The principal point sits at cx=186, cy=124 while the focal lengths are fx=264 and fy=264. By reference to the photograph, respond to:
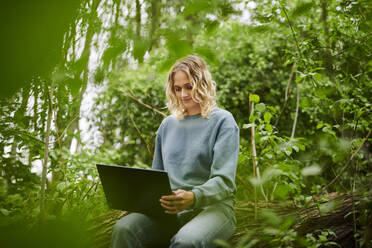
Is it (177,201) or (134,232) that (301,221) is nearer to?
(177,201)

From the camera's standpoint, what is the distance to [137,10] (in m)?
0.87

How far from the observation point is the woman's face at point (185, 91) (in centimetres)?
174

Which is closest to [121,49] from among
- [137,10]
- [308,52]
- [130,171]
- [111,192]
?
[137,10]

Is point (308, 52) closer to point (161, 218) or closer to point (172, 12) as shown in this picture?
point (172, 12)

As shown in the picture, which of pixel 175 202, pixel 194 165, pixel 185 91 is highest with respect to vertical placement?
pixel 185 91

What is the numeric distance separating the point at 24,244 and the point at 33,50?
0.97 feet

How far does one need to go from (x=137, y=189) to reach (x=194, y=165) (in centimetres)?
40

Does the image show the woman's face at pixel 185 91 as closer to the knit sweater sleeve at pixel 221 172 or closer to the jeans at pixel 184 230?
the knit sweater sleeve at pixel 221 172


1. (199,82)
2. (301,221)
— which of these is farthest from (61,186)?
Answer: (301,221)

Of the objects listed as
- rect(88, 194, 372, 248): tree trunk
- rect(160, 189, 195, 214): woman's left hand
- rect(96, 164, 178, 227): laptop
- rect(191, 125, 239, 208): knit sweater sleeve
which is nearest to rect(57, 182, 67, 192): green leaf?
rect(88, 194, 372, 248): tree trunk

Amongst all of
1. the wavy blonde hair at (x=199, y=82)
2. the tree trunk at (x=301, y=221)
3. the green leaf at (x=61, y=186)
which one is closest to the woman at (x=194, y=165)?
the wavy blonde hair at (x=199, y=82)

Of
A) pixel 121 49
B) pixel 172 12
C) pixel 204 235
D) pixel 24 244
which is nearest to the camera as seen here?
pixel 24 244

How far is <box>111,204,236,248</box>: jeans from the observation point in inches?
48.3

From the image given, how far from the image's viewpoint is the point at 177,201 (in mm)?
1257
